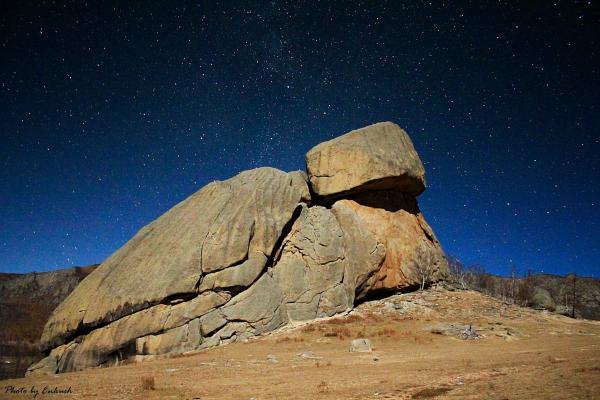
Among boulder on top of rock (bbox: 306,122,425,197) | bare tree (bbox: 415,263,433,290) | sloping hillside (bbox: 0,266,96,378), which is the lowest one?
sloping hillside (bbox: 0,266,96,378)

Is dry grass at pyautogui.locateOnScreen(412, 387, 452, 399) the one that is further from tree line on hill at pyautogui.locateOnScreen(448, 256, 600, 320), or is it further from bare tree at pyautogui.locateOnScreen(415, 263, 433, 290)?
tree line on hill at pyautogui.locateOnScreen(448, 256, 600, 320)

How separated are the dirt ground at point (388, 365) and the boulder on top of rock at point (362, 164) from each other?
35.7ft

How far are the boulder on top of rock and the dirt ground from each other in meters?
10.9

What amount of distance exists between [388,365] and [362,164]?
2104cm

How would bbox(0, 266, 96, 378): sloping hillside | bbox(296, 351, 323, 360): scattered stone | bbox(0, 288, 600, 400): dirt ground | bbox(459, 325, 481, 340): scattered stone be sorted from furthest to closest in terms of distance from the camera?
bbox(0, 266, 96, 378): sloping hillside, bbox(459, 325, 481, 340): scattered stone, bbox(296, 351, 323, 360): scattered stone, bbox(0, 288, 600, 400): dirt ground

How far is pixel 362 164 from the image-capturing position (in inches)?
1303

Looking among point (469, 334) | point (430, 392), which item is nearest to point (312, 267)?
point (469, 334)

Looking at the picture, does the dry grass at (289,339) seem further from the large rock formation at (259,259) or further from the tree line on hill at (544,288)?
the tree line on hill at (544,288)

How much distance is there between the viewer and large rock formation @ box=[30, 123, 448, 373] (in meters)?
23.7

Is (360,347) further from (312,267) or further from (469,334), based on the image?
(312,267)

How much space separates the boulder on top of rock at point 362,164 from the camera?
33.0m

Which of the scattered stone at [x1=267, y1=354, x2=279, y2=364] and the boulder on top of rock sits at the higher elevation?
the boulder on top of rock

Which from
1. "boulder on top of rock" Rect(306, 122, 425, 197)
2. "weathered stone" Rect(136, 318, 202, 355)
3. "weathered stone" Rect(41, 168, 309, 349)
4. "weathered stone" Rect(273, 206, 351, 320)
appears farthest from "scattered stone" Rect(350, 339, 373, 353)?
"boulder on top of rock" Rect(306, 122, 425, 197)

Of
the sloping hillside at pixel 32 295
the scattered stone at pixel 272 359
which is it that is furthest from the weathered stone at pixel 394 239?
the sloping hillside at pixel 32 295
